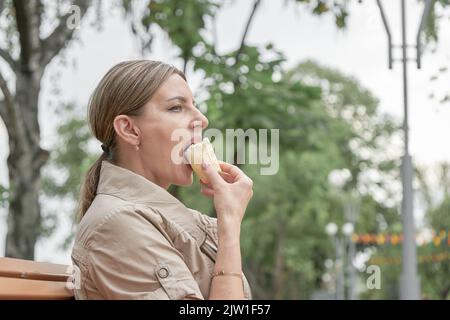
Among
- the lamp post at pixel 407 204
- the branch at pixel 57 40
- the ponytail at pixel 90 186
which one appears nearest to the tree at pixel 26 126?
the branch at pixel 57 40

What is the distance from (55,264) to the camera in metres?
2.39

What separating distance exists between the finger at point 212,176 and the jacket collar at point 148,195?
0.39 feet

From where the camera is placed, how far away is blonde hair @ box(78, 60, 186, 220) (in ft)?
7.17

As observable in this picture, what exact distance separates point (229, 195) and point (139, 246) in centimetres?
28

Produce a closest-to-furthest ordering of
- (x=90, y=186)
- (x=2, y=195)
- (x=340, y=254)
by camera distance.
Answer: (x=90, y=186) → (x=2, y=195) → (x=340, y=254)

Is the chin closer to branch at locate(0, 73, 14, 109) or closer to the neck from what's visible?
the neck

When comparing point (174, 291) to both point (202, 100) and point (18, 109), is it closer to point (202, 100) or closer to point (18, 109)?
point (18, 109)

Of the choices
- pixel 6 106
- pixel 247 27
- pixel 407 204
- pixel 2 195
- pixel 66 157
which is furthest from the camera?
pixel 66 157

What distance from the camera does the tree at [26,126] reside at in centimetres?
815

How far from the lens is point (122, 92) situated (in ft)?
7.20

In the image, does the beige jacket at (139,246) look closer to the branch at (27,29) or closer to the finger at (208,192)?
the finger at (208,192)

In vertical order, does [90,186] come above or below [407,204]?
above

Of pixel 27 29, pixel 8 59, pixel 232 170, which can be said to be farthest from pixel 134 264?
pixel 8 59

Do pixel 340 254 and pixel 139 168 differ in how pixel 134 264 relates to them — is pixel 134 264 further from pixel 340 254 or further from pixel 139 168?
pixel 340 254
